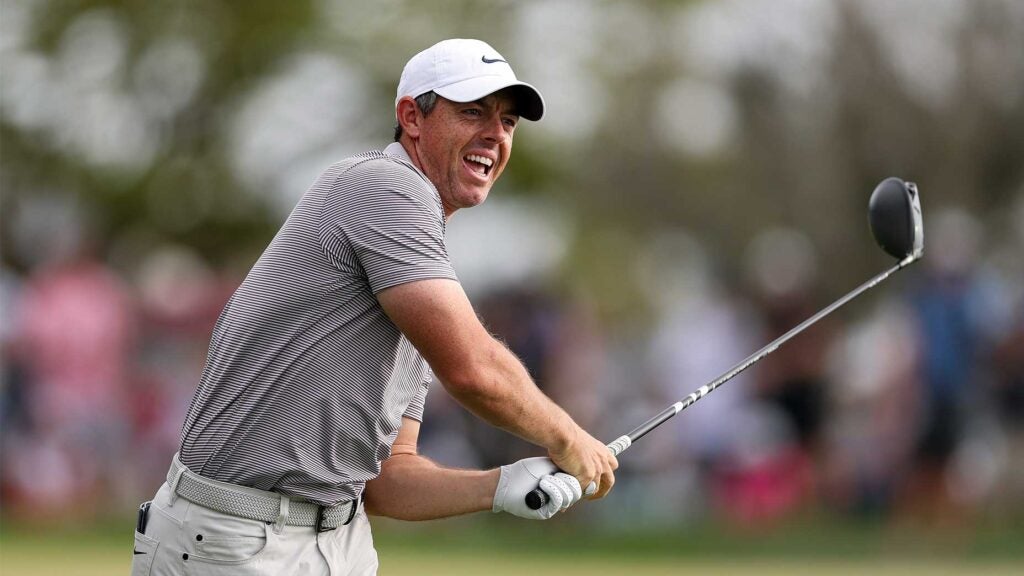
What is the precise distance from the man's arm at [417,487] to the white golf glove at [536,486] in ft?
0.48

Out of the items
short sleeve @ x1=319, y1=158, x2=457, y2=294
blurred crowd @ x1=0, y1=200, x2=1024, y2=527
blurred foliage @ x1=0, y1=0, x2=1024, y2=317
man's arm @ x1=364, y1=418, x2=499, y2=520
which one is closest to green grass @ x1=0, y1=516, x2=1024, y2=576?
blurred crowd @ x1=0, y1=200, x2=1024, y2=527

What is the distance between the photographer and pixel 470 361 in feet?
16.9

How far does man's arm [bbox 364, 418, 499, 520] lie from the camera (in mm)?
5770

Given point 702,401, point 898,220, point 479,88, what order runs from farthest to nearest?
point 702,401 → point 898,220 → point 479,88

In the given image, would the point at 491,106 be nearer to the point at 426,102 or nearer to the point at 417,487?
the point at 426,102

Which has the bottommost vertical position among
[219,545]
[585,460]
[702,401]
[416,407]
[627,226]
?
[219,545]

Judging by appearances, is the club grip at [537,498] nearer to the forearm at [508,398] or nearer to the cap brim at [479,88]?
the forearm at [508,398]

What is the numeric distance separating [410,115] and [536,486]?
1.36 m

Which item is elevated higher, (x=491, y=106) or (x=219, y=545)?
(x=491, y=106)

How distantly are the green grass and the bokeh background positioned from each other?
0.09 meters

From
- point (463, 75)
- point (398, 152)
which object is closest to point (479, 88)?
point (463, 75)

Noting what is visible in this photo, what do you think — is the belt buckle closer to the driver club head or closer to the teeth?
the teeth

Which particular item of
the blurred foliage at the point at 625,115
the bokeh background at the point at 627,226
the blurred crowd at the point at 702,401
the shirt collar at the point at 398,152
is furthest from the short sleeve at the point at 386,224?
the blurred foliage at the point at 625,115

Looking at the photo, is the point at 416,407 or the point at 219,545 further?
the point at 416,407
